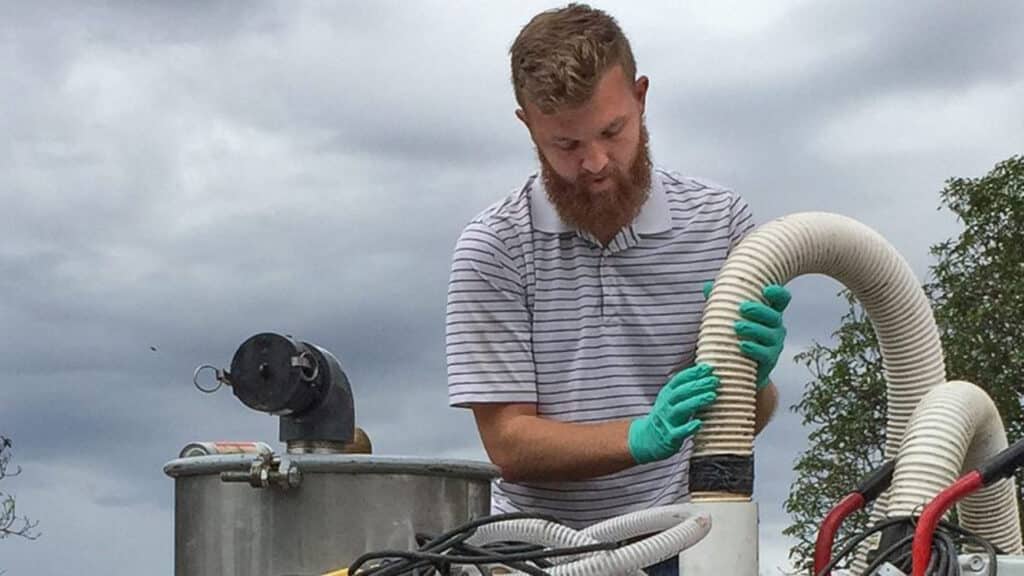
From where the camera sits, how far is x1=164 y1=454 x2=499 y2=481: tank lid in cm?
316

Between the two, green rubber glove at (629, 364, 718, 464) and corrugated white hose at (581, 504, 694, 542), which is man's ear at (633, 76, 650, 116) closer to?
green rubber glove at (629, 364, 718, 464)

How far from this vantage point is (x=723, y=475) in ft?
11.0

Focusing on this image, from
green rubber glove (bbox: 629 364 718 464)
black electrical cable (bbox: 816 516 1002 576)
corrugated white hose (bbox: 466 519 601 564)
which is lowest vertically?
black electrical cable (bbox: 816 516 1002 576)

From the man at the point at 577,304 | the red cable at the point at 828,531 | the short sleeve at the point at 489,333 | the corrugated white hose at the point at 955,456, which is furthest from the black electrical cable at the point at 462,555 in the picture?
the short sleeve at the point at 489,333

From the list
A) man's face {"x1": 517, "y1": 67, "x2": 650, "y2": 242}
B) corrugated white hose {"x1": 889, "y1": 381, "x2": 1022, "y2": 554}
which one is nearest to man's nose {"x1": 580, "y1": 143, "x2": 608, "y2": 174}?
man's face {"x1": 517, "y1": 67, "x2": 650, "y2": 242}

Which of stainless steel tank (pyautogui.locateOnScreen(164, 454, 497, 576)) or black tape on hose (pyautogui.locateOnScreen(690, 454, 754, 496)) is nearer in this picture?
stainless steel tank (pyautogui.locateOnScreen(164, 454, 497, 576))

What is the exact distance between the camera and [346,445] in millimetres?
3488

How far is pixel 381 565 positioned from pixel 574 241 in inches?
57.1

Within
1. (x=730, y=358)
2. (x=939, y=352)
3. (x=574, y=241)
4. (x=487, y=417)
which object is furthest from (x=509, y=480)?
(x=939, y=352)

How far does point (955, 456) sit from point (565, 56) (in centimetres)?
128

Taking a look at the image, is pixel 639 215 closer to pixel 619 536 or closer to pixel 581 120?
pixel 581 120

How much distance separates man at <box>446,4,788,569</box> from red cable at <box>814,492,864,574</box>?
0.40m

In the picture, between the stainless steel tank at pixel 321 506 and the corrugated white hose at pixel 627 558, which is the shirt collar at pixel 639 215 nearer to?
the stainless steel tank at pixel 321 506

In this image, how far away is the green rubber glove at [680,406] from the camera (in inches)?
134
